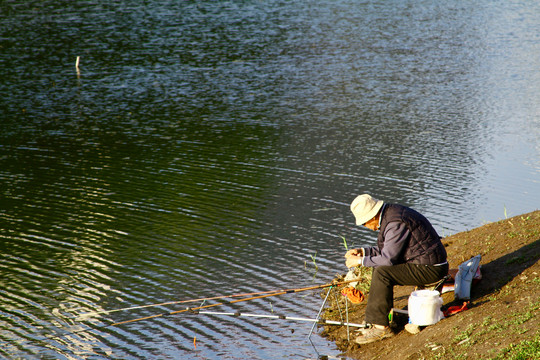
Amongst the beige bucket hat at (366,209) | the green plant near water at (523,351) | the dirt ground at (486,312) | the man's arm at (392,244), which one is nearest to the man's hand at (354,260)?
the man's arm at (392,244)

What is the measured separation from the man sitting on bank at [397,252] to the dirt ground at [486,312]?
389mm

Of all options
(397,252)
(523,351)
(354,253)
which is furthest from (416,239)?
(523,351)

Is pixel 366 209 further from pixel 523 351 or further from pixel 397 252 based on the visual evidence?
pixel 523 351

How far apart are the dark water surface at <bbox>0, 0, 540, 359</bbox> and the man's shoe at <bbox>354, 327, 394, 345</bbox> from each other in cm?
46

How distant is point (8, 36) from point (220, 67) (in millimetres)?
10732

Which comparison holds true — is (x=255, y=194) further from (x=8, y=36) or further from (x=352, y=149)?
(x=8, y=36)

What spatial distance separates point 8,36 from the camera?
Result: 27.8 metres

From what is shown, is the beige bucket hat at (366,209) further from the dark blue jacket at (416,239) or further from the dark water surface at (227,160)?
the dark water surface at (227,160)

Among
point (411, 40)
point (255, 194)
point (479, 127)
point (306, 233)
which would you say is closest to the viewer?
point (306, 233)

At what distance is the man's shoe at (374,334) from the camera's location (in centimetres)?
613

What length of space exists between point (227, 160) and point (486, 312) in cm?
858

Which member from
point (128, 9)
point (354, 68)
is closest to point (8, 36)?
point (128, 9)

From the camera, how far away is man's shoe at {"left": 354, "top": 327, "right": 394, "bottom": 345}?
6133 millimetres

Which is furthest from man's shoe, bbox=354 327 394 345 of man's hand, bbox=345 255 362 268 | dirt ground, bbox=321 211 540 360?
man's hand, bbox=345 255 362 268
